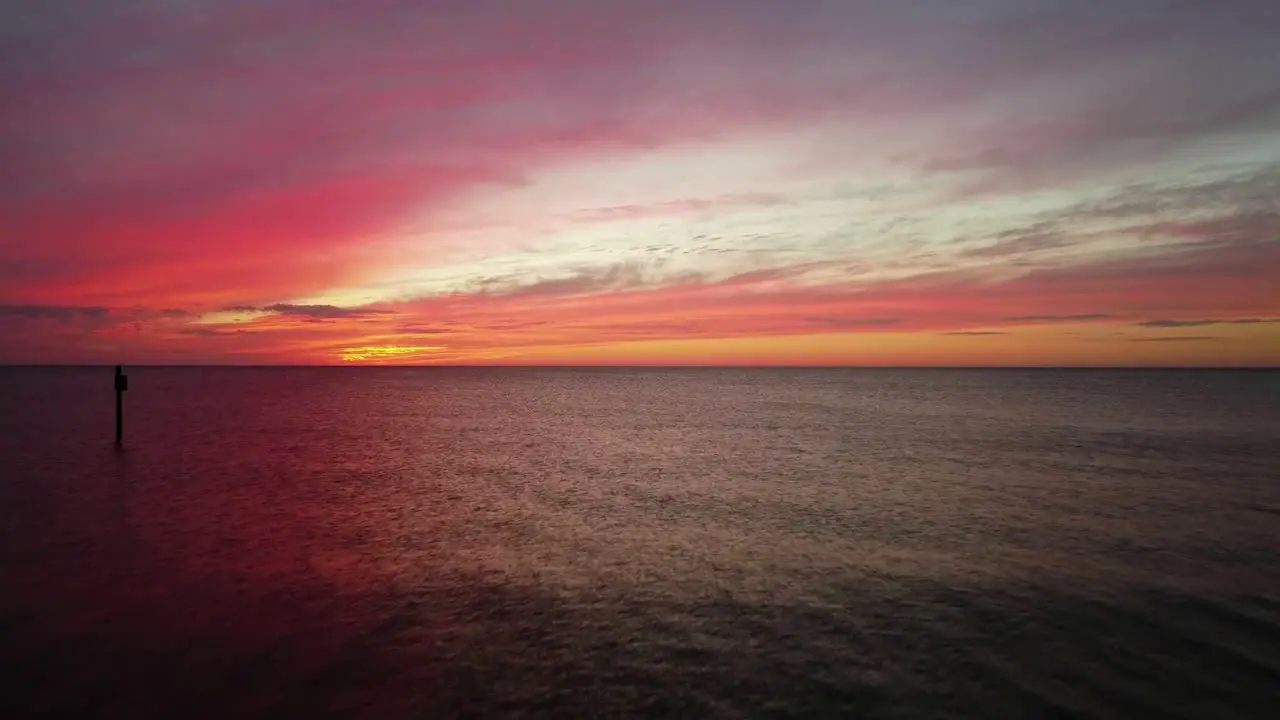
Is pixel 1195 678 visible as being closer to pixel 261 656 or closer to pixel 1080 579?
pixel 1080 579

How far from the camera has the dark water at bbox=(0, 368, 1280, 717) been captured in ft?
49.4

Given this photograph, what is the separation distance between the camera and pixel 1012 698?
14.7 m

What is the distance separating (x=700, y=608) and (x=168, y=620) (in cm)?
1468

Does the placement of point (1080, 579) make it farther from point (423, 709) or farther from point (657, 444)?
point (657, 444)

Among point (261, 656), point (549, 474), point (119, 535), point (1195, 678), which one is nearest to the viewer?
point (1195, 678)

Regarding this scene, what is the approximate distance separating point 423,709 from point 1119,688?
48.7 ft

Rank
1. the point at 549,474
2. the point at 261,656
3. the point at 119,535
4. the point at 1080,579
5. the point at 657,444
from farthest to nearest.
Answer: the point at 657,444
the point at 549,474
the point at 119,535
the point at 1080,579
the point at 261,656

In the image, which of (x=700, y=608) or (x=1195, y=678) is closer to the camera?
(x=1195, y=678)

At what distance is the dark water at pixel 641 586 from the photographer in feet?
49.4

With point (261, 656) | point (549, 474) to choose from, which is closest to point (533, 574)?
point (261, 656)

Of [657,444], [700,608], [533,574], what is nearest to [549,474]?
[657,444]

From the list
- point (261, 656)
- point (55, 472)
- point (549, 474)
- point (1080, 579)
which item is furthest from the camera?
point (549, 474)

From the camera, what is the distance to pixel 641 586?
22.4 m

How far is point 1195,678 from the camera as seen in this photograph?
51.2ft
